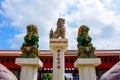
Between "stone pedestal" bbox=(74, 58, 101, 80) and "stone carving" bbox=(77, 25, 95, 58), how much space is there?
0.27 metres

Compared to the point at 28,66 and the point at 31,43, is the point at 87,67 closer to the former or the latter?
the point at 28,66

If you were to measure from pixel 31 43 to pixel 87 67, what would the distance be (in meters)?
2.95

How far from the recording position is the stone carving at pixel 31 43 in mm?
8359

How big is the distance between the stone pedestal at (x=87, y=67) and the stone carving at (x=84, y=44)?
27 centimetres

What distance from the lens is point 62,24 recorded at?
10.4 meters

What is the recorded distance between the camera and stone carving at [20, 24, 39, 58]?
8.36m

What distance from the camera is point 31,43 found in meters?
8.73

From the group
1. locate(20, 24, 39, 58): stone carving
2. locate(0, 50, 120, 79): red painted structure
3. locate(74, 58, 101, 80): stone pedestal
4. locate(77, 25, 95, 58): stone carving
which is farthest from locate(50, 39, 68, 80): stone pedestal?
locate(0, 50, 120, 79): red painted structure

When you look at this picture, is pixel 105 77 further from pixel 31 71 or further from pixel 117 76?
pixel 31 71

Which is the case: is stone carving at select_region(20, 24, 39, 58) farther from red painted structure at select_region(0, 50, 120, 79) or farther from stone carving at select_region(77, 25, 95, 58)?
red painted structure at select_region(0, 50, 120, 79)

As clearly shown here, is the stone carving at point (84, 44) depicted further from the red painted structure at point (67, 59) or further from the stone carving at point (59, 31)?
the red painted structure at point (67, 59)

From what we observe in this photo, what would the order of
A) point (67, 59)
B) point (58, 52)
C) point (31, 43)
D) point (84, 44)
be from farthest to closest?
point (67, 59) → point (58, 52) → point (84, 44) → point (31, 43)

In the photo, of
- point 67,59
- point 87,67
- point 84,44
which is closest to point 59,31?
point 84,44

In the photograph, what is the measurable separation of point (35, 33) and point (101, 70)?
1128 centimetres
